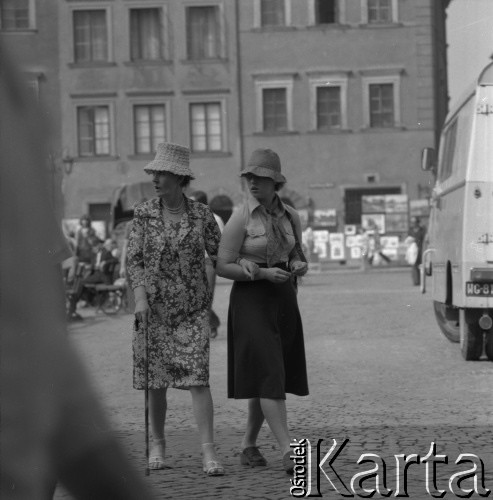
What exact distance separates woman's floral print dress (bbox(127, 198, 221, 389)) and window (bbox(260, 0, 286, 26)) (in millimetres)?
41092

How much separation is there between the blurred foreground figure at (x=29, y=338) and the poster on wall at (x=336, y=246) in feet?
151

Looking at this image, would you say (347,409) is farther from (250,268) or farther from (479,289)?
(479,289)

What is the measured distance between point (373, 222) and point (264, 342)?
135 ft

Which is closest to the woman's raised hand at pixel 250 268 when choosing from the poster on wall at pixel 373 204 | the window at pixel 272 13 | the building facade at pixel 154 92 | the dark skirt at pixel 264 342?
the dark skirt at pixel 264 342

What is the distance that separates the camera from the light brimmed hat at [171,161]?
22.0ft

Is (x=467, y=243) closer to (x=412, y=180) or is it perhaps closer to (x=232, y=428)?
(x=232, y=428)

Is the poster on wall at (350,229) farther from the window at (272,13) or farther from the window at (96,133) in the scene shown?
the window at (96,133)

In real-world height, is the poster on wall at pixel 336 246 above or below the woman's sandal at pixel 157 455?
below

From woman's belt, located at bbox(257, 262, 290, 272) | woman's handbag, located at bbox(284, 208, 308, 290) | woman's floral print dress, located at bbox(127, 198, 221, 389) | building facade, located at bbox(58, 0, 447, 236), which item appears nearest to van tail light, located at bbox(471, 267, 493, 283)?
woman's handbag, located at bbox(284, 208, 308, 290)

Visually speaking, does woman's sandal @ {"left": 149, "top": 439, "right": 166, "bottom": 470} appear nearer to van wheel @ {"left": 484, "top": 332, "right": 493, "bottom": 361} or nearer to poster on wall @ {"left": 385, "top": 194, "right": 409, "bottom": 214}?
van wheel @ {"left": 484, "top": 332, "right": 493, "bottom": 361}

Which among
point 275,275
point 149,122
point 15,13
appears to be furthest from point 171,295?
point 149,122

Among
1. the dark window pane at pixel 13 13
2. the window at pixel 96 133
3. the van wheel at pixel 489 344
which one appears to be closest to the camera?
the dark window pane at pixel 13 13

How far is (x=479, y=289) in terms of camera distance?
11.9m

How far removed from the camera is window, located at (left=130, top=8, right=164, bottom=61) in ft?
156
